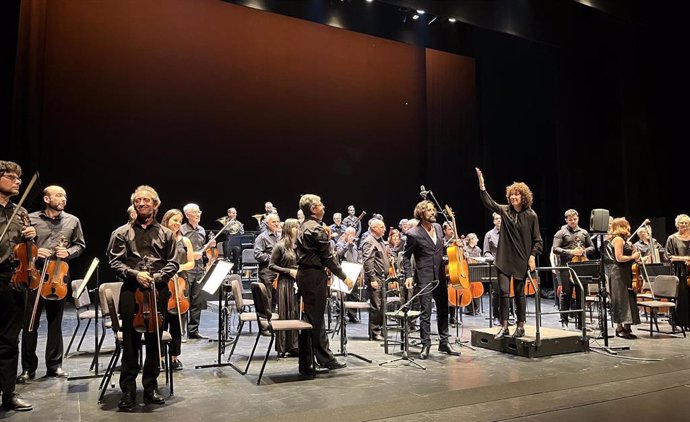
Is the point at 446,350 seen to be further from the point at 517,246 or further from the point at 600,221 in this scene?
the point at 600,221

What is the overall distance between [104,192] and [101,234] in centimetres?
84

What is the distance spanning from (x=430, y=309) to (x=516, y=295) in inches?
37.9

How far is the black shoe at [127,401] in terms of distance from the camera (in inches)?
158

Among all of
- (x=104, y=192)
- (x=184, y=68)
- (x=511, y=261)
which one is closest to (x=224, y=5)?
(x=184, y=68)

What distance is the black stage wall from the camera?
10.6m

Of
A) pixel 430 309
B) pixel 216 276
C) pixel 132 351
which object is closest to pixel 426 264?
pixel 430 309

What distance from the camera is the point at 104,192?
1070cm

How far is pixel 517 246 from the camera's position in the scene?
5.93 metres

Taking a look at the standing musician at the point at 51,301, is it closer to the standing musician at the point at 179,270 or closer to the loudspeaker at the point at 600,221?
the standing musician at the point at 179,270

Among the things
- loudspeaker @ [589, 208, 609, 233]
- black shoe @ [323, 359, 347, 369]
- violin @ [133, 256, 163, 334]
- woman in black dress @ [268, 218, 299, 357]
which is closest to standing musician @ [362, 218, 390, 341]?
woman in black dress @ [268, 218, 299, 357]

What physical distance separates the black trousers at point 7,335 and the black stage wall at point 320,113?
6213 millimetres

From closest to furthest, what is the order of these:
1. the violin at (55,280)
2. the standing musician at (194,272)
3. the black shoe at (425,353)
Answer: the violin at (55,280), the black shoe at (425,353), the standing musician at (194,272)

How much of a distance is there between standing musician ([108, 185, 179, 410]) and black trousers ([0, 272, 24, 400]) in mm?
738

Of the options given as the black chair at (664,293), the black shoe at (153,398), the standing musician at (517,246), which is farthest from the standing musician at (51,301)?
the black chair at (664,293)
